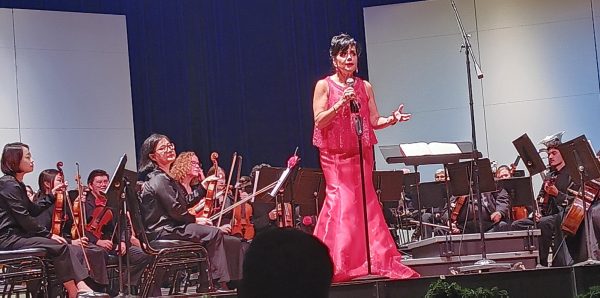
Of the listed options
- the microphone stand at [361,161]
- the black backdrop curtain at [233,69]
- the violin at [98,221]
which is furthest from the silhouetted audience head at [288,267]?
the black backdrop curtain at [233,69]

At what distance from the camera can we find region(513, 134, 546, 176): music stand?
666 cm

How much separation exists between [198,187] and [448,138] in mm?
3876

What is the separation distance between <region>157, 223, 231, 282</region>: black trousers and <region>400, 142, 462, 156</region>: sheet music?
5.02 feet

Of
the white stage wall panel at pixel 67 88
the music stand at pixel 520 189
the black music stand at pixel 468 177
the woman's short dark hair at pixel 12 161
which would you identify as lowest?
the music stand at pixel 520 189

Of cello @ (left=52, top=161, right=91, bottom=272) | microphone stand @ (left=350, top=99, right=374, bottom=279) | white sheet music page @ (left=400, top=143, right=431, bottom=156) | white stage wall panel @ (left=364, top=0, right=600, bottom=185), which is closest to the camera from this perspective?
microphone stand @ (left=350, top=99, right=374, bottom=279)

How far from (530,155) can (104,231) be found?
329 cm

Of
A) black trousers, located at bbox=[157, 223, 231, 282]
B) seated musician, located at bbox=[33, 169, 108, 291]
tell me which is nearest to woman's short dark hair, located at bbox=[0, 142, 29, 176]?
seated musician, located at bbox=[33, 169, 108, 291]

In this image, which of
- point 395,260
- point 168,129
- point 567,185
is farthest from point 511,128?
point 395,260

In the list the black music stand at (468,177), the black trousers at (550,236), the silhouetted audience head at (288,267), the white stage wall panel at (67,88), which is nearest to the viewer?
the silhouetted audience head at (288,267)

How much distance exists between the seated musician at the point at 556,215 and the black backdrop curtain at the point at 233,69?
4397mm

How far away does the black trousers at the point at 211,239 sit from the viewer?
19.6 feet

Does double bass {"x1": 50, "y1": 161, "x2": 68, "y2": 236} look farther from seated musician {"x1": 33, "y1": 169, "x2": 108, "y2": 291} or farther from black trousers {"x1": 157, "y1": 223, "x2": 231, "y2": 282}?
black trousers {"x1": 157, "y1": 223, "x2": 231, "y2": 282}

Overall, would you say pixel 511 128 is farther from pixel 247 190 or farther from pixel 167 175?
pixel 167 175

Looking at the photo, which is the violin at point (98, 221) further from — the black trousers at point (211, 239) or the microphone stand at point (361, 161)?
the microphone stand at point (361, 161)
